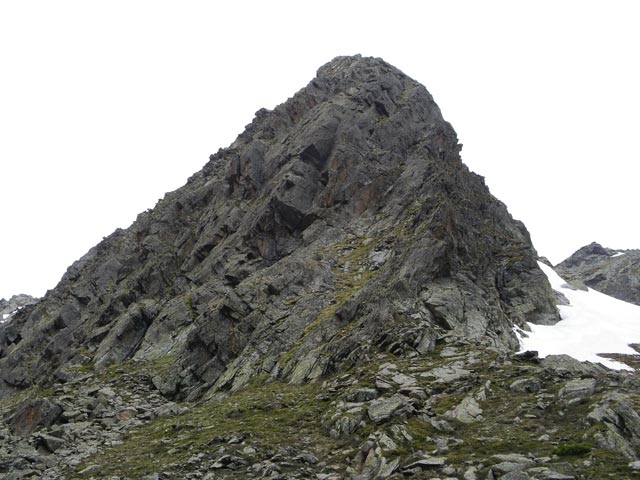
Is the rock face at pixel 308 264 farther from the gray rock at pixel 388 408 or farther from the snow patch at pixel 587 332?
the gray rock at pixel 388 408

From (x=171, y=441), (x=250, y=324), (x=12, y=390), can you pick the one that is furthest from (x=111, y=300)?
(x=171, y=441)

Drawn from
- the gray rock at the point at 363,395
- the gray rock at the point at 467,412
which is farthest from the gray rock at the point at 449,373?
the gray rock at the point at 363,395

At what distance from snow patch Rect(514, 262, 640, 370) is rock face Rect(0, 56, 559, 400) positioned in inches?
82.7

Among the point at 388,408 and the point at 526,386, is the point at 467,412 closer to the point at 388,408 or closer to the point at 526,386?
the point at 388,408

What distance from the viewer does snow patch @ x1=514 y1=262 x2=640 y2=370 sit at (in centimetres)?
3838

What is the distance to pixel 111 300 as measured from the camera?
55469mm

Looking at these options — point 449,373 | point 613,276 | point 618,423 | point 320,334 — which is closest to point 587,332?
point 320,334

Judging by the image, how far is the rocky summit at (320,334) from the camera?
18234 millimetres

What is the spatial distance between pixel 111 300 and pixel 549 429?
4890 cm

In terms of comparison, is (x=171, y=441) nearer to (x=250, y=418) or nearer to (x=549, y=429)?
(x=250, y=418)

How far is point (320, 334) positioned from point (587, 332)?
2641cm

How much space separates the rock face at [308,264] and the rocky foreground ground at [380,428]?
377cm

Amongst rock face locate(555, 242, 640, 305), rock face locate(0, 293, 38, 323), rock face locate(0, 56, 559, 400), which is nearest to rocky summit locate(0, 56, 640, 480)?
rock face locate(0, 56, 559, 400)

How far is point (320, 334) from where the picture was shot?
32.6m
